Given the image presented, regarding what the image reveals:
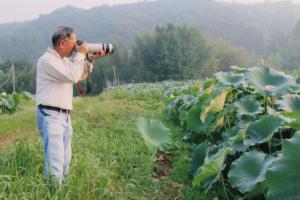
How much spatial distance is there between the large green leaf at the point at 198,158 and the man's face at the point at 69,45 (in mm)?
1555

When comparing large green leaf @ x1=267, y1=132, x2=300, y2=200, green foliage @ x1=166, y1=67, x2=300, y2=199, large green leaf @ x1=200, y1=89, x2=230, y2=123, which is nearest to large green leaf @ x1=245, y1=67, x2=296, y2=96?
green foliage @ x1=166, y1=67, x2=300, y2=199

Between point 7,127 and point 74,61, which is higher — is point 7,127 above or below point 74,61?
below

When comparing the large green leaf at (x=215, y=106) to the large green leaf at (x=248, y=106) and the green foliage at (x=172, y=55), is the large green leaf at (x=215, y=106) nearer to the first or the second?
the large green leaf at (x=248, y=106)

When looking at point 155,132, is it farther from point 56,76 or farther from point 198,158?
point 56,76

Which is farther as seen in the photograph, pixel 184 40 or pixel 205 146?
pixel 184 40

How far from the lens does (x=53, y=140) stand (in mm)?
3746

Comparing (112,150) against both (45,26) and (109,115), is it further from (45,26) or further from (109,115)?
(45,26)

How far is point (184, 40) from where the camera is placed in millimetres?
44688

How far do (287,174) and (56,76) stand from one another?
77.6 inches

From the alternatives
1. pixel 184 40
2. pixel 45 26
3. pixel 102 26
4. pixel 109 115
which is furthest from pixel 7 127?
pixel 45 26

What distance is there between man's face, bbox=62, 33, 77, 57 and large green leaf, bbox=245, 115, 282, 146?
5.30 ft

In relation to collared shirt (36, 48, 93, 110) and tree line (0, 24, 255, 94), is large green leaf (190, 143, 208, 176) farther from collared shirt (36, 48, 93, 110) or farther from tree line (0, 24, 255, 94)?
tree line (0, 24, 255, 94)

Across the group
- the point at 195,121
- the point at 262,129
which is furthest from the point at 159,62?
the point at 262,129

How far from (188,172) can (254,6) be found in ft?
401
